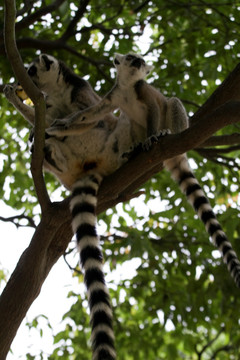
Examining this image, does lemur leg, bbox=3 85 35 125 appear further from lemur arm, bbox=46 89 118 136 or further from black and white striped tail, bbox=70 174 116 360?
black and white striped tail, bbox=70 174 116 360

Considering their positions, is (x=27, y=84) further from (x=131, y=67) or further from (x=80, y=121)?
(x=131, y=67)

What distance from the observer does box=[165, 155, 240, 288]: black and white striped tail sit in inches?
186

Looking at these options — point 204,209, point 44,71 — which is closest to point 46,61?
point 44,71

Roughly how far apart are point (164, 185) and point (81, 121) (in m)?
2.37

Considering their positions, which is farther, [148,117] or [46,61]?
[46,61]

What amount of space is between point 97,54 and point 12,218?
273 centimetres

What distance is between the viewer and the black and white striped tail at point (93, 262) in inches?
128

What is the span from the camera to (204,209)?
Answer: 17.2 feet

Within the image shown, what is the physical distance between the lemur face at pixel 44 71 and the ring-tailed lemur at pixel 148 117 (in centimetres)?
85

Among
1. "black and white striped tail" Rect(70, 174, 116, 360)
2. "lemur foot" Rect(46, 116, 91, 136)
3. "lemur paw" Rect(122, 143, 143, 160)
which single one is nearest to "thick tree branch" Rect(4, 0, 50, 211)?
"black and white striped tail" Rect(70, 174, 116, 360)

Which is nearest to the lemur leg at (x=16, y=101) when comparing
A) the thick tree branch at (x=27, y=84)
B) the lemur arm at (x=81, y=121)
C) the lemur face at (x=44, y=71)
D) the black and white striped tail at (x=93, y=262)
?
the lemur arm at (x=81, y=121)

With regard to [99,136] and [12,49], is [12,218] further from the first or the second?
[12,49]

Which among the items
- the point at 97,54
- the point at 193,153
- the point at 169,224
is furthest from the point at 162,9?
the point at 169,224

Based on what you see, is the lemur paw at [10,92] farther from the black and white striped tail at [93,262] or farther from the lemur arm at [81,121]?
the black and white striped tail at [93,262]
